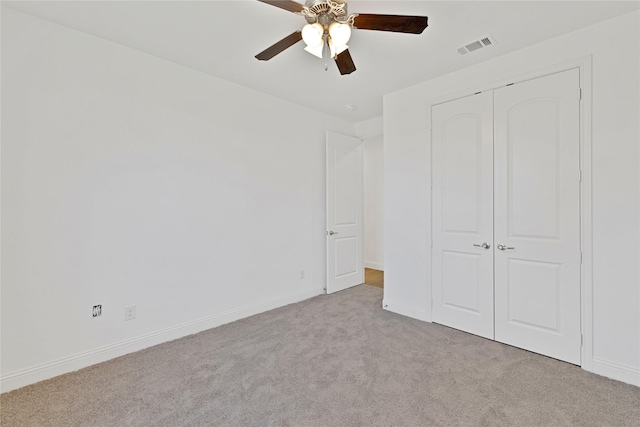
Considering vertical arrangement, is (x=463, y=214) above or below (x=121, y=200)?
below

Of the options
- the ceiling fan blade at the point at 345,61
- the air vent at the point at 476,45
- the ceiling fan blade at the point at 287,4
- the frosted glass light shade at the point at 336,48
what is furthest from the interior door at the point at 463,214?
the ceiling fan blade at the point at 287,4

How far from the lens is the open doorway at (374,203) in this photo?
5918mm

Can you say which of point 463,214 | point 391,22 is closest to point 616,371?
point 463,214

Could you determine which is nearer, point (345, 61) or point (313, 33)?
point (313, 33)

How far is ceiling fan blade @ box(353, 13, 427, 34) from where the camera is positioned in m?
1.58

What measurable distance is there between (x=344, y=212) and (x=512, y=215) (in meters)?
2.20

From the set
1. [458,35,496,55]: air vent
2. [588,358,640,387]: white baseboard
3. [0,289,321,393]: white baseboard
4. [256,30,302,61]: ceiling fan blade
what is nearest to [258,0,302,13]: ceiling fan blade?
[256,30,302,61]: ceiling fan blade

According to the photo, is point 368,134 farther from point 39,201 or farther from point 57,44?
point 39,201

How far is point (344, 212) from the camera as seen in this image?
4309 mm

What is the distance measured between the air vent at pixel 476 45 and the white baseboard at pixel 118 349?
10.6 ft

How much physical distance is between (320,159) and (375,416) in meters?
3.15

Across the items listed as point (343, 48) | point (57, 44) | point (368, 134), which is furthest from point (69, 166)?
point (368, 134)

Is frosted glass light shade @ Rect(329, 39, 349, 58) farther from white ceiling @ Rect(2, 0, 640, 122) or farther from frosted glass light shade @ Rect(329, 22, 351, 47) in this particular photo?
white ceiling @ Rect(2, 0, 640, 122)

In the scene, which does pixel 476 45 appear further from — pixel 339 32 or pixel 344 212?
pixel 344 212
